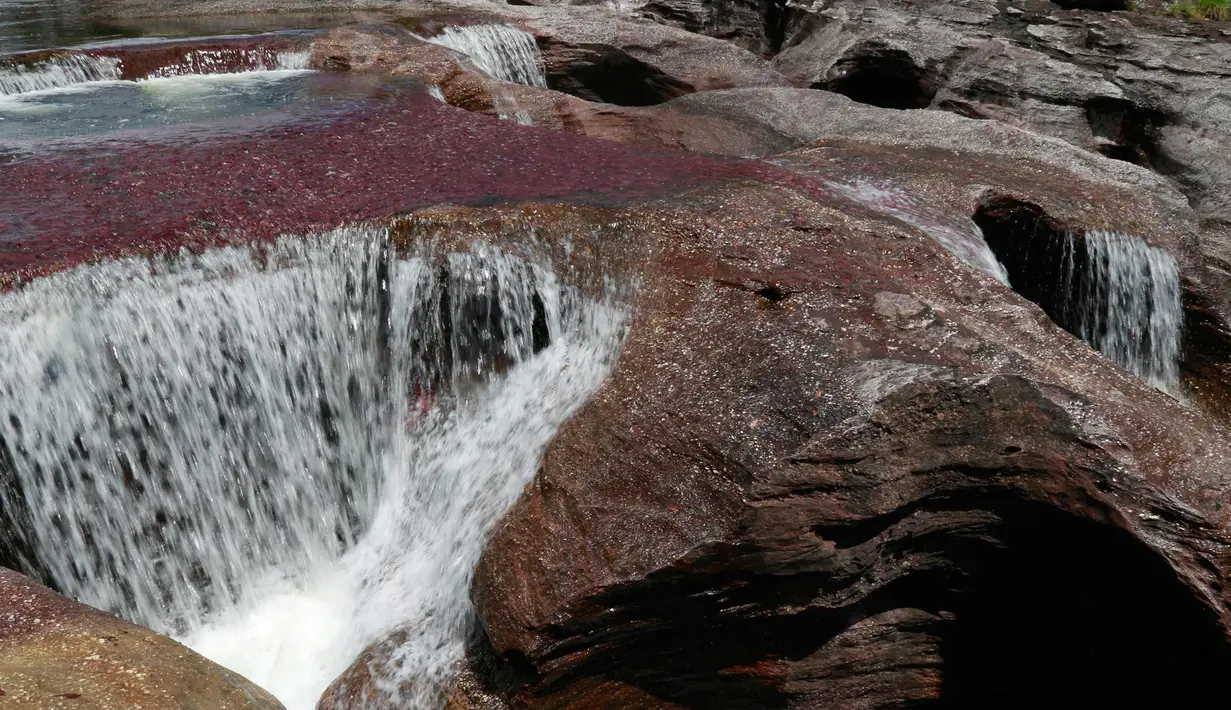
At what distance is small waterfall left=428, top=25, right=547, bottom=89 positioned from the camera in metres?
12.4

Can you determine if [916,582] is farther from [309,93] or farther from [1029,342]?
[309,93]

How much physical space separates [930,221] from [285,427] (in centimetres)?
418

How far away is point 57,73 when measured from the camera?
9.90 m

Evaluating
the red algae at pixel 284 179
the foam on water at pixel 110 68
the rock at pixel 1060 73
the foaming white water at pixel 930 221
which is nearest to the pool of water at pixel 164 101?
the foam on water at pixel 110 68

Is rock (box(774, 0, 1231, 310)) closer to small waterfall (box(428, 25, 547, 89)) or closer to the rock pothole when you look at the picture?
the rock pothole

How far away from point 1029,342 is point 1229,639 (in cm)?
153

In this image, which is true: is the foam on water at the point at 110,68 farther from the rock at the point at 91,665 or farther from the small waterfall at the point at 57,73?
the rock at the point at 91,665

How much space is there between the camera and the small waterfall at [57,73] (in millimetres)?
9562

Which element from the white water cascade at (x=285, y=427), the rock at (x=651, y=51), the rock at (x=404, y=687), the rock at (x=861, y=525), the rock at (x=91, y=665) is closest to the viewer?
the rock at (x=91, y=665)

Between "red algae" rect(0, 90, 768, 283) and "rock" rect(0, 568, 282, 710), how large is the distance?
6.76 feet

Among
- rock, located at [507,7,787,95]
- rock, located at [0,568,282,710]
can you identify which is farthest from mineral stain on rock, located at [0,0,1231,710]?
rock, located at [507,7,787,95]

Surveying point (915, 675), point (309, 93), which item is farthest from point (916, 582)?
point (309, 93)

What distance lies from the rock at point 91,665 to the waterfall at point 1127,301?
602cm

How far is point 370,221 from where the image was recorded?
586 cm
